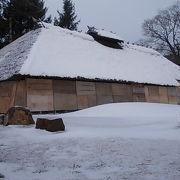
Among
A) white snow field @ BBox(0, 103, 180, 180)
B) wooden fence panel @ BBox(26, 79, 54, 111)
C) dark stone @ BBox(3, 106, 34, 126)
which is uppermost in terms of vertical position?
wooden fence panel @ BBox(26, 79, 54, 111)

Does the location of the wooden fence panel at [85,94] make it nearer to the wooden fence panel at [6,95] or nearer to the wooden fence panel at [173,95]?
the wooden fence panel at [6,95]

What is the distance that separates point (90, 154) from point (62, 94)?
1079 cm

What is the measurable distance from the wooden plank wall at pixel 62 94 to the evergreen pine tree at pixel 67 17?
15.9 meters

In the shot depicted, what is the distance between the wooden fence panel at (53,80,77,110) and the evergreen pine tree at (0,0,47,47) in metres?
12.0

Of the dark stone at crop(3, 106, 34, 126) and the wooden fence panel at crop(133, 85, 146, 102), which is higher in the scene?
the wooden fence panel at crop(133, 85, 146, 102)

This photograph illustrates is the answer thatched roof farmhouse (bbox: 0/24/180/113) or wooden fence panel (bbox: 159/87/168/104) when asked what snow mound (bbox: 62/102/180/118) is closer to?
thatched roof farmhouse (bbox: 0/24/180/113)

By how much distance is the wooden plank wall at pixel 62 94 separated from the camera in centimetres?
1517

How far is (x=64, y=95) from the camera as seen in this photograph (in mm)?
16312

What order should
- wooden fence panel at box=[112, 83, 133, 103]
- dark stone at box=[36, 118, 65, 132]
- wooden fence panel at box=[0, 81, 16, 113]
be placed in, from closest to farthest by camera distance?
dark stone at box=[36, 118, 65, 132], wooden fence panel at box=[0, 81, 16, 113], wooden fence panel at box=[112, 83, 133, 103]

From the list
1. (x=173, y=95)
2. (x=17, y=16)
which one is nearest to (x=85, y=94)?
(x=173, y=95)

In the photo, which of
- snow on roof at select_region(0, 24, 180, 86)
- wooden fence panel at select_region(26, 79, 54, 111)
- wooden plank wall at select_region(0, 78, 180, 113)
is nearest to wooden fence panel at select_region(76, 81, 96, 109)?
wooden plank wall at select_region(0, 78, 180, 113)

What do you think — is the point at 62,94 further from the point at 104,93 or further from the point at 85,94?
the point at 104,93

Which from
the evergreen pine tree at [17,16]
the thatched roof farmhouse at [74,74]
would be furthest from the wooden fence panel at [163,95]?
the evergreen pine tree at [17,16]

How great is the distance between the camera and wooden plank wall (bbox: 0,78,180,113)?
49.8 ft
